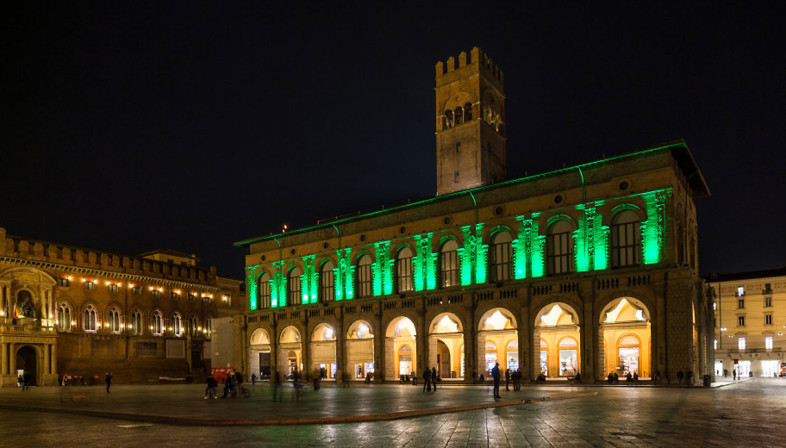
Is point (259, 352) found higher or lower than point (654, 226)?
lower

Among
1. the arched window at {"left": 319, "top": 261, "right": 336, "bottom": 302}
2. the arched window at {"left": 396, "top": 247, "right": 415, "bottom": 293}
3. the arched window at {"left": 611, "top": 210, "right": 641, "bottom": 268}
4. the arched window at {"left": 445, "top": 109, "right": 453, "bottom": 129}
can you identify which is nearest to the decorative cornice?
the arched window at {"left": 319, "top": 261, "right": 336, "bottom": 302}

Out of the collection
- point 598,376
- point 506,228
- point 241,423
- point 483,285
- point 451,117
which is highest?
point 451,117

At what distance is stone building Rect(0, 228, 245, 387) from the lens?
2239 inches

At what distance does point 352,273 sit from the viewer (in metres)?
55.0

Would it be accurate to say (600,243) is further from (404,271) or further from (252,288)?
(252,288)

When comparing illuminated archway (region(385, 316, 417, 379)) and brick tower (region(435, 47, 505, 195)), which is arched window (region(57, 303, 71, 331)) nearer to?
illuminated archway (region(385, 316, 417, 379))

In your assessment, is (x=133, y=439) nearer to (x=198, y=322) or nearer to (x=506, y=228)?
(x=506, y=228)

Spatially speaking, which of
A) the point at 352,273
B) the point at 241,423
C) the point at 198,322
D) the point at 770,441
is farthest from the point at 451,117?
the point at 770,441

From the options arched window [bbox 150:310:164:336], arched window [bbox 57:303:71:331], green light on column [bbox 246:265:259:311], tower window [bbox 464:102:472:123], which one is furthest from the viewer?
arched window [bbox 150:310:164:336]

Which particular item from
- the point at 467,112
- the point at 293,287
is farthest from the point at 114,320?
the point at 467,112

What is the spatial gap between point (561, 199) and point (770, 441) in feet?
99.7

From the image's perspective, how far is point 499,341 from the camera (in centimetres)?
5244

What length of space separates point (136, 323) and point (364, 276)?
27861 millimetres

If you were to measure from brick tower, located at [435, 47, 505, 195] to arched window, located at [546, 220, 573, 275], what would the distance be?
13254 millimetres
